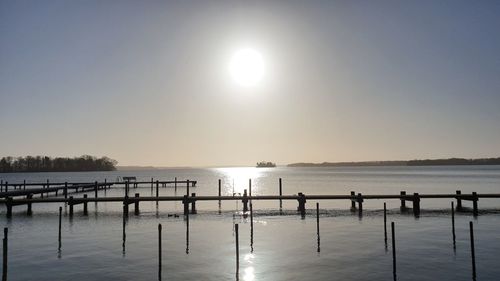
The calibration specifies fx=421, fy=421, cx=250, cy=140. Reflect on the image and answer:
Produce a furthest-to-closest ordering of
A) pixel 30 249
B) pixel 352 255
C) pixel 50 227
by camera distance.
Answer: pixel 50 227, pixel 30 249, pixel 352 255

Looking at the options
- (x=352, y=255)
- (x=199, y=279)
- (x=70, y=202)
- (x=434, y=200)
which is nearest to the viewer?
(x=199, y=279)

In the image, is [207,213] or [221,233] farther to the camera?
[207,213]

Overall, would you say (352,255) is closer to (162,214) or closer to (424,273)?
(424,273)

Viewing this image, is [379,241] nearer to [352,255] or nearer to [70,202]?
[352,255]

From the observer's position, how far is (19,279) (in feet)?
63.6

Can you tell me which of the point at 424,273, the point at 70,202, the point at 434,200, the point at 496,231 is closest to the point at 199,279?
the point at 424,273

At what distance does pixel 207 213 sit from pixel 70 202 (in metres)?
13.9

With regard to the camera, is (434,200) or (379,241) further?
(434,200)

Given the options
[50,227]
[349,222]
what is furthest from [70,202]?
[349,222]

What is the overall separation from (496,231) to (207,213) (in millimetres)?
26656

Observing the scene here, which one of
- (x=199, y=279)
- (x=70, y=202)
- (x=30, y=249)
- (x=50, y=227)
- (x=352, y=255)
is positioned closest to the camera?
(x=199, y=279)

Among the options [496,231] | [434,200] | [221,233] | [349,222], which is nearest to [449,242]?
[496,231]

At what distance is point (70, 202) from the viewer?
42.7m

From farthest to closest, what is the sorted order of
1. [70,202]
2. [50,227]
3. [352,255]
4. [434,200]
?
1. [434,200]
2. [70,202]
3. [50,227]
4. [352,255]
